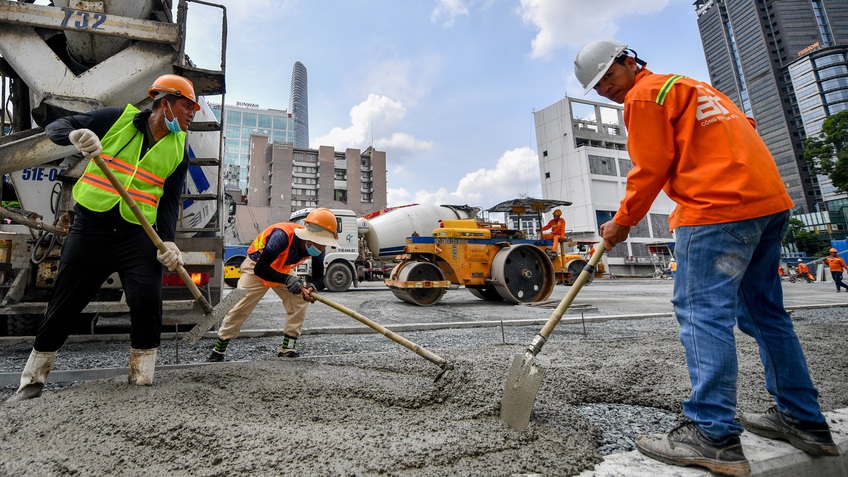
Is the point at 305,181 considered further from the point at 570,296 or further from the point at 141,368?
the point at 570,296

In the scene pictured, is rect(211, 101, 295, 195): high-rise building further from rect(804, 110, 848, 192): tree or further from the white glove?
the white glove

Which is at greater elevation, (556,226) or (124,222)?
(556,226)

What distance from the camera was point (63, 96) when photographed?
288cm

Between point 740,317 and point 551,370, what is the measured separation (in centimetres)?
118

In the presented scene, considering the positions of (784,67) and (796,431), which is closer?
(796,431)

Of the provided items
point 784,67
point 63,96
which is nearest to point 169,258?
point 63,96

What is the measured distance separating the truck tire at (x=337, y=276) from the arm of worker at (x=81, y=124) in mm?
9281

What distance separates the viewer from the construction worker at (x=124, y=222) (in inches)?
78.8

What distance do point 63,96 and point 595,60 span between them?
3.57m

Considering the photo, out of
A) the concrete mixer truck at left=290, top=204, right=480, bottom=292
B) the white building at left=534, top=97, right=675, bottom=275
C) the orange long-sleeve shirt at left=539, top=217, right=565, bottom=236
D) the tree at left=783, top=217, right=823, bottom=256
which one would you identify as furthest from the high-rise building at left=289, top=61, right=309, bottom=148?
the orange long-sleeve shirt at left=539, top=217, right=565, bottom=236

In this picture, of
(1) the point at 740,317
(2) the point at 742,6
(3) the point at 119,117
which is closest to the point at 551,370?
(1) the point at 740,317

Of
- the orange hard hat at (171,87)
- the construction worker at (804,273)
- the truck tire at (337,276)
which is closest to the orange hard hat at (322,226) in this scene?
the orange hard hat at (171,87)

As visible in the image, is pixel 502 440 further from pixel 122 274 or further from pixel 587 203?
pixel 587 203

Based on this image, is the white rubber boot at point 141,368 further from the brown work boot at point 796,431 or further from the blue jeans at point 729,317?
the brown work boot at point 796,431
